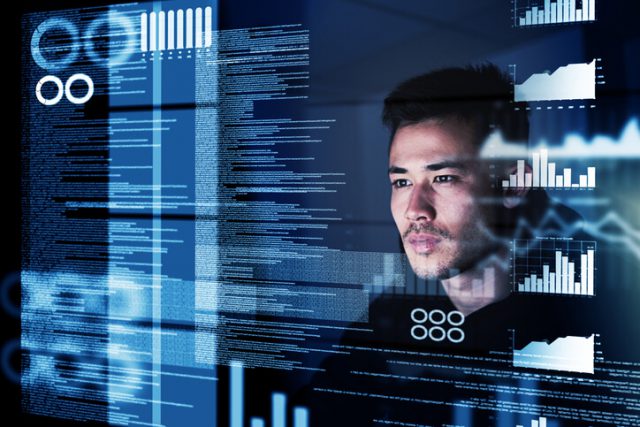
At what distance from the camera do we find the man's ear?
1.94 metres

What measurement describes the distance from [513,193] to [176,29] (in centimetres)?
122

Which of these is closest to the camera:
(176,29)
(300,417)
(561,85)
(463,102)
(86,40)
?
(561,85)

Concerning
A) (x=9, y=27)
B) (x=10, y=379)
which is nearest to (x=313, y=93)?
(x=9, y=27)

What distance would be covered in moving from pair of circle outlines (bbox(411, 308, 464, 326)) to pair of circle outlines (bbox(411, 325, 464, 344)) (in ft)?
0.06

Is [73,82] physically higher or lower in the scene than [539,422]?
higher

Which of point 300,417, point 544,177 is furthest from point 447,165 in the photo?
point 300,417

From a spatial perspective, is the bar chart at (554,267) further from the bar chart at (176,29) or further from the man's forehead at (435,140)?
the bar chart at (176,29)

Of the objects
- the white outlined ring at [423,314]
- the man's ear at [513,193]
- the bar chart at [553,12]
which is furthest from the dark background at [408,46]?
the white outlined ring at [423,314]

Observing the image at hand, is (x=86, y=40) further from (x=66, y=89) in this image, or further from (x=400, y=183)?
(x=400, y=183)

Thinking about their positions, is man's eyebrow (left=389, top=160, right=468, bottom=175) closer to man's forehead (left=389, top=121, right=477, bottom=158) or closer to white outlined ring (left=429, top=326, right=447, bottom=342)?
man's forehead (left=389, top=121, right=477, bottom=158)

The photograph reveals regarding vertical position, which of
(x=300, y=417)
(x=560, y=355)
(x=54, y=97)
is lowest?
(x=300, y=417)

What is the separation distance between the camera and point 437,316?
2.06 metres

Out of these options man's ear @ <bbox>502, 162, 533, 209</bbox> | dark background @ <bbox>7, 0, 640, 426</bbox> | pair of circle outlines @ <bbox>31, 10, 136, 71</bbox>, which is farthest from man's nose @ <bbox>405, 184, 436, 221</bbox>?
pair of circle outlines @ <bbox>31, 10, 136, 71</bbox>

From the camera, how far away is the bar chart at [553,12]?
6.15 feet
